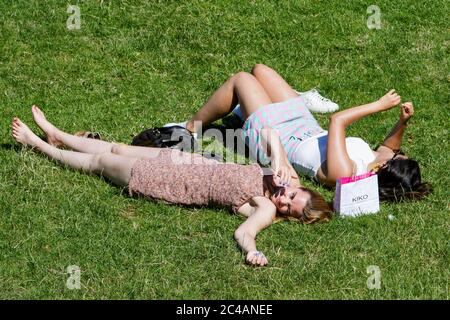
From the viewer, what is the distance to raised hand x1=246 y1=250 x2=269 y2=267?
18.1 ft

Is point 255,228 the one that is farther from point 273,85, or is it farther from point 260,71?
point 260,71

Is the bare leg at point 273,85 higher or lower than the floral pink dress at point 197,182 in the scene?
higher

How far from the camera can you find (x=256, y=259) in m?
5.53

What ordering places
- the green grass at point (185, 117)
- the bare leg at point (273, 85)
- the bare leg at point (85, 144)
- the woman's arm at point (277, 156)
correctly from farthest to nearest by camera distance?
the bare leg at point (273, 85), the bare leg at point (85, 144), the woman's arm at point (277, 156), the green grass at point (185, 117)

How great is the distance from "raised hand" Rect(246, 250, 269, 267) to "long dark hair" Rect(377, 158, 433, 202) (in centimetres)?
129

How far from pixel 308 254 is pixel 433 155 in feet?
6.70

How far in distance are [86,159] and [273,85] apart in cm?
164

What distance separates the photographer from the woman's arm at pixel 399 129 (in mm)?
6793

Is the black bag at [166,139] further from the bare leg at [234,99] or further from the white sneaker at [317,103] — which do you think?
the white sneaker at [317,103]

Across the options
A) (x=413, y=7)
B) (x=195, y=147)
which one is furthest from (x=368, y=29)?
(x=195, y=147)

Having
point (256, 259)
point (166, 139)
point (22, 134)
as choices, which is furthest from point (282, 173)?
point (22, 134)

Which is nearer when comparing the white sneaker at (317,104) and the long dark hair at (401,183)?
the long dark hair at (401,183)
